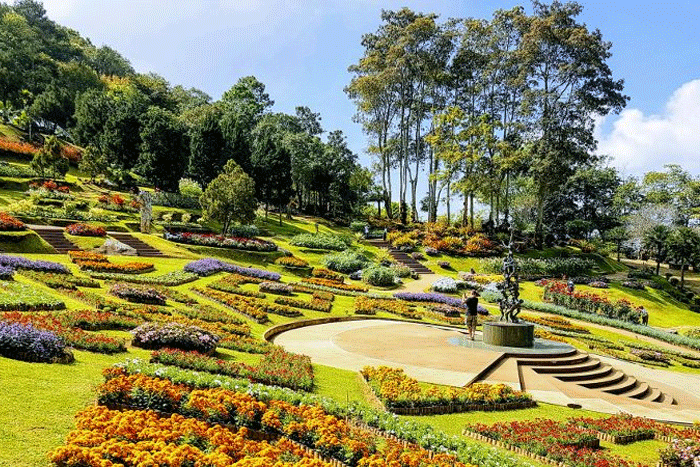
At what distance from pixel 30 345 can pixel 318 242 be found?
35727mm

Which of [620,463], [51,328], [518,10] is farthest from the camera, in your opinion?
[518,10]

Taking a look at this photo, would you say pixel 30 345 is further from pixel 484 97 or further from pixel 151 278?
pixel 484 97

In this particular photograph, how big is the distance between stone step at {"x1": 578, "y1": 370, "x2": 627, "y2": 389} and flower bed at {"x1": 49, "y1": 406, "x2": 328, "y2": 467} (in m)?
12.2

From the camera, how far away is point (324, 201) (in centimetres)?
7188

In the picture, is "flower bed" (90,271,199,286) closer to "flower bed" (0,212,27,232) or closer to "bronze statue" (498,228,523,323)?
"flower bed" (0,212,27,232)

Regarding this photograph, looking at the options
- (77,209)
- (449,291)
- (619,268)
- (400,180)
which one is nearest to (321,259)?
(449,291)

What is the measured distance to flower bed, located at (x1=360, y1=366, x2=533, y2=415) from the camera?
1183cm

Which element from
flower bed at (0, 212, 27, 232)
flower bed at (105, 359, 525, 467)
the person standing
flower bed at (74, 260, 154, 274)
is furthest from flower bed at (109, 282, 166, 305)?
flower bed at (0, 212, 27, 232)

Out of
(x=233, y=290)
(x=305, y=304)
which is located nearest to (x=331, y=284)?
(x=305, y=304)

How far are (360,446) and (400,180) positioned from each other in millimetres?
59218

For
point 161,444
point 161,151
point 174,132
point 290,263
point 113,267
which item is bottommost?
point 161,444

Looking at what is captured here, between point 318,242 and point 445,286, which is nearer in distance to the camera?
point 445,286

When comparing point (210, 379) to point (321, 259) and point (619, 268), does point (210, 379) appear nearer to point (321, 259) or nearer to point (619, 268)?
point (321, 259)

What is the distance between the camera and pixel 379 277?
36344 millimetres
